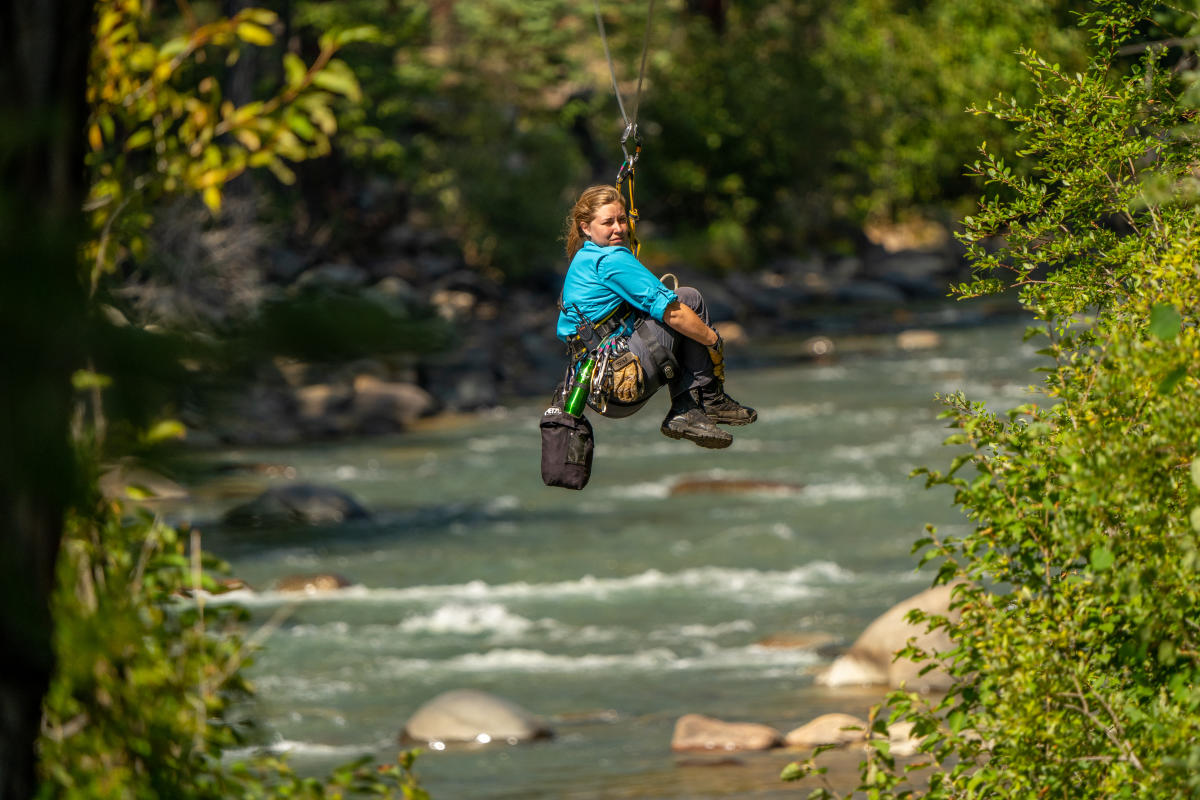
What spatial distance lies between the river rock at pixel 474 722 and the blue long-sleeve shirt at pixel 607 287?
8.84 m

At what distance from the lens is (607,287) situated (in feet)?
19.9

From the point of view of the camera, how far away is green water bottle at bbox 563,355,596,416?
619cm

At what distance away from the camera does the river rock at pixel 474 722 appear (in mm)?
14508

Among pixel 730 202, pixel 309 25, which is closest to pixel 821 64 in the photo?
pixel 730 202

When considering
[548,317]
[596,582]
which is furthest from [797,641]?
[548,317]

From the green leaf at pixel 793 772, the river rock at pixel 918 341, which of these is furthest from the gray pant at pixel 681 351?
the river rock at pixel 918 341

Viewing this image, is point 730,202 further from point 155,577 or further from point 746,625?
point 155,577

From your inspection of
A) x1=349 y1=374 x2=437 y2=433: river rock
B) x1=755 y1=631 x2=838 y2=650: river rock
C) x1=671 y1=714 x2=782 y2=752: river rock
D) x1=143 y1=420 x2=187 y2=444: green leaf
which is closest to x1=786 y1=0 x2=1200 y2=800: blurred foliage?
x1=143 y1=420 x2=187 y2=444: green leaf

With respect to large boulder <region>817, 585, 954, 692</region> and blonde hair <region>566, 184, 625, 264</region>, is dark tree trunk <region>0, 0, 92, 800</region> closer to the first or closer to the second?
blonde hair <region>566, 184, 625, 264</region>

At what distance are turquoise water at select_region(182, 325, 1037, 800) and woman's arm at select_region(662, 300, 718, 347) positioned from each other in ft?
17.8

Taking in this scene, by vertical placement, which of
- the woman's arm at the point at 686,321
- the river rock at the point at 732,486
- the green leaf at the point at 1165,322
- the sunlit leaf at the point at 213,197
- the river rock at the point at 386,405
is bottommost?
the green leaf at the point at 1165,322

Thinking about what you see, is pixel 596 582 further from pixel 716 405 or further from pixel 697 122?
pixel 697 122

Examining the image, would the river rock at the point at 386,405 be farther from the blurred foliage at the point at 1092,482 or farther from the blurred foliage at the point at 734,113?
the blurred foliage at the point at 1092,482

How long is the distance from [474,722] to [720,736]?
2145 millimetres
